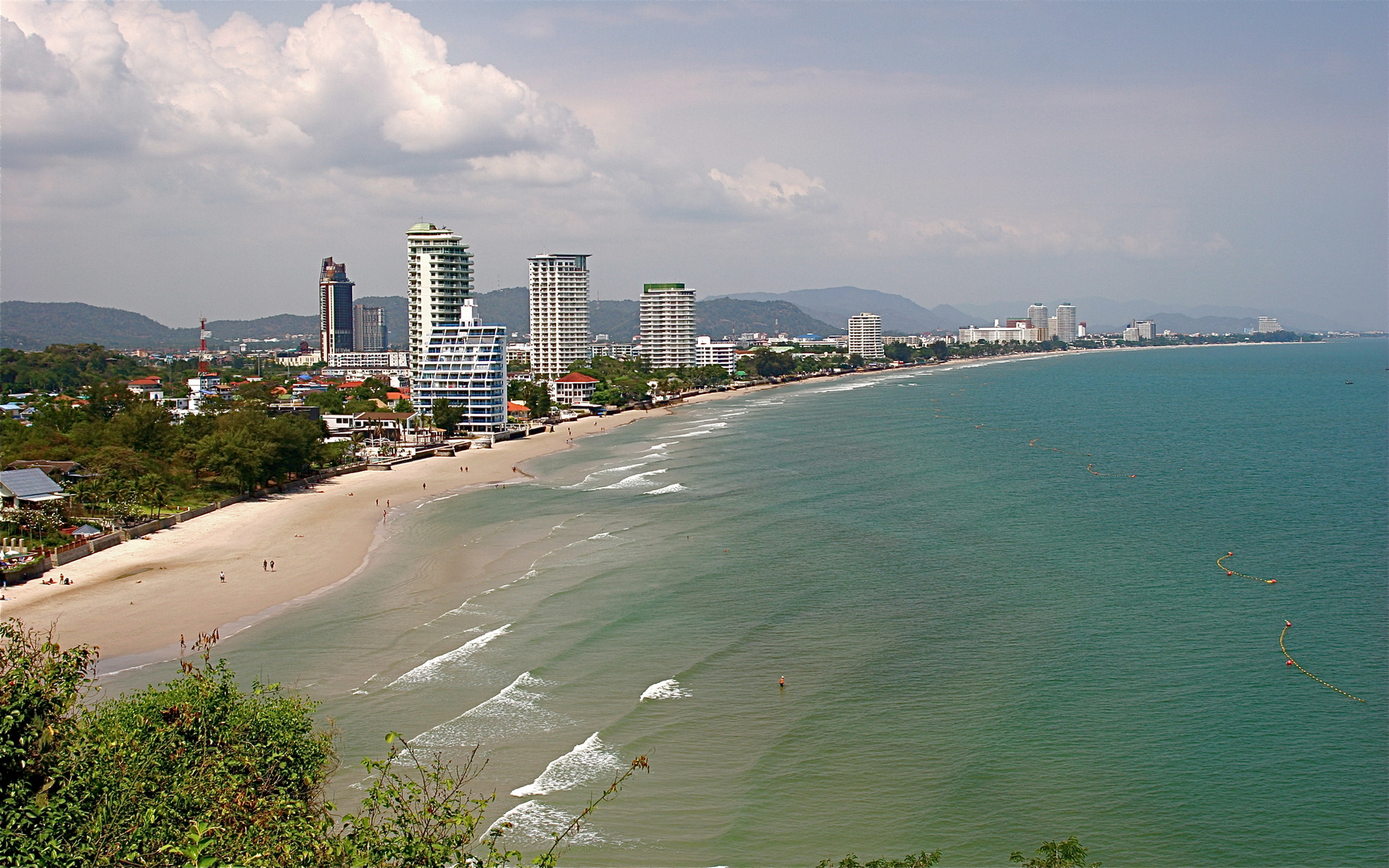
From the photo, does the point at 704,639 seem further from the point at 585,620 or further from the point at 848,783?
the point at 848,783

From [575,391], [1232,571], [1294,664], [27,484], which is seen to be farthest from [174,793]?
[575,391]

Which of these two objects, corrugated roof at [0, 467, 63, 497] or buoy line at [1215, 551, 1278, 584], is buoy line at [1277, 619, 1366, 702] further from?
corrugated roof at [0, 467, 63, 497]

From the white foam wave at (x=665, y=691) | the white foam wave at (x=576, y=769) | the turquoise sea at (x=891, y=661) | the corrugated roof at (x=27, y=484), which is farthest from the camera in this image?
the corrugated roof at (x=27, y=484)

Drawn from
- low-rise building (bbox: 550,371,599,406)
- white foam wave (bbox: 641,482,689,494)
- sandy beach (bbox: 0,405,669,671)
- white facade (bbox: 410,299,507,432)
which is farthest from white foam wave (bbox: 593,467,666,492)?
low-rise building (bbox: 550,371,599,406)

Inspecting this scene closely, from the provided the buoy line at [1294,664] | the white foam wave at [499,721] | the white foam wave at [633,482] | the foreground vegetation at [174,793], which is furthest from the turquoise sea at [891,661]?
the foreground vegetation at [174,793]

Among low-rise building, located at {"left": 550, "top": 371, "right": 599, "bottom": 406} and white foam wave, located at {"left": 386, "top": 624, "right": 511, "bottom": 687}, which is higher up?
low-rise building, located at {"left": 550, "top": 371, "right": 599, "bottom": 406}

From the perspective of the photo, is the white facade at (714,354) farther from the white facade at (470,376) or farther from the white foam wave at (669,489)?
the white foam wave at (669,489)

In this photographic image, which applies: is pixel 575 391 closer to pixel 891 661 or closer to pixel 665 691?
pixel 891 661
